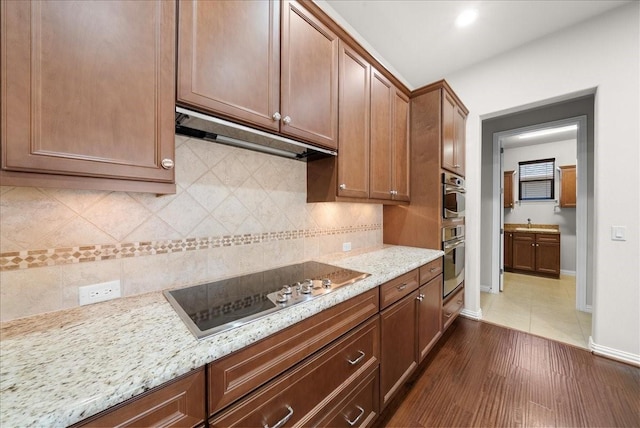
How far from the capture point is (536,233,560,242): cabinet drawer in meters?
4.33

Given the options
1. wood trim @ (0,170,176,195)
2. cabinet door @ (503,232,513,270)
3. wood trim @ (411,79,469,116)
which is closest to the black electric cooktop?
wood trim @ (0,170,176,195)

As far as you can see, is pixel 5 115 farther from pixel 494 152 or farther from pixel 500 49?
pixel 494 152

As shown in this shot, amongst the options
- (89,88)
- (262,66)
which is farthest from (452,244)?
(89,88)

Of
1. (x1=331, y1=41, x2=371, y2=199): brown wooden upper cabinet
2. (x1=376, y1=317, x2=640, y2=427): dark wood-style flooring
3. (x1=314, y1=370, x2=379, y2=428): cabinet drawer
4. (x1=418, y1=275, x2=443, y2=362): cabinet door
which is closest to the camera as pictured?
(x1=314, y1=370, x2=379, y2=428): cabinet drawer

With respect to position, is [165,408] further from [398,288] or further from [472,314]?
[472,314]

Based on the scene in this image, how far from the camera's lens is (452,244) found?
7.91 feet

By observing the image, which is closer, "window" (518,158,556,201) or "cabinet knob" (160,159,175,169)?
"cabinet knob" (160,159,175,169)

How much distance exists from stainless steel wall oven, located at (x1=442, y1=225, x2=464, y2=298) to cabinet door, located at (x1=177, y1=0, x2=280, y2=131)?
196 cm

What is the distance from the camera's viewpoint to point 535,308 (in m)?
3.05

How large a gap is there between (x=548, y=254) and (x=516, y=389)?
12.8ft

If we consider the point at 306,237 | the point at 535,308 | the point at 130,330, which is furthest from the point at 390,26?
the point at 535,308

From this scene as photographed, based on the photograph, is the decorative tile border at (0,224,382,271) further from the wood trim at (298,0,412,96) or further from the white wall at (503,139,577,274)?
the white wall at (503,139,577,274)

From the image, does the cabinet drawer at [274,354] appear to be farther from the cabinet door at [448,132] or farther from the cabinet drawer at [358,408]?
the cabinet door at [448,132]

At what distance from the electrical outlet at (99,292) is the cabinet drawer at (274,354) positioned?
25.6 inches
